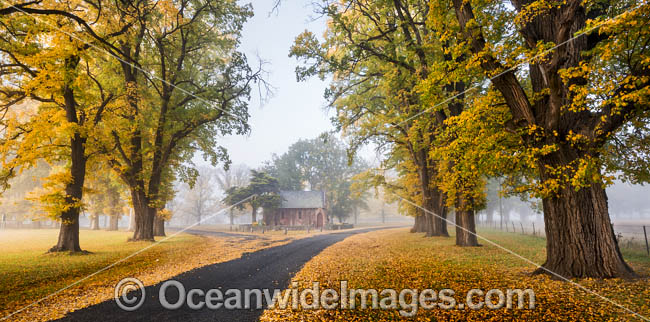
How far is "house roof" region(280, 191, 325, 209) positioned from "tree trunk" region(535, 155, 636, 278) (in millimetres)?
40407

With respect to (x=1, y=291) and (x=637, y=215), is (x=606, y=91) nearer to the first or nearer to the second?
(x=1, y=291)

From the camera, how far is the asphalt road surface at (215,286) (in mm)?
5684

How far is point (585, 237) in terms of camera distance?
7.52m

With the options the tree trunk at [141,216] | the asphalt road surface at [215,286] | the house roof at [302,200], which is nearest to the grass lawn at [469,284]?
the asphalt road surface at [215,286]

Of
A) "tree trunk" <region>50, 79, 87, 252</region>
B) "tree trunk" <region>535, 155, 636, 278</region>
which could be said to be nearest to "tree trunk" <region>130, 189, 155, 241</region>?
"tree trunk" <region>50, 79, 87, 252</region>

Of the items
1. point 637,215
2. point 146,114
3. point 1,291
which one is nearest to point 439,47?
point 1,291

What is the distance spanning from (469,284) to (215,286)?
7149 millimetres

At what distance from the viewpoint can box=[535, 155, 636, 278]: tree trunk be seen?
292 inches

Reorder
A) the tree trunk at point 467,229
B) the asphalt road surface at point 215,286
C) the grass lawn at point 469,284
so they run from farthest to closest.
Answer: the tree trunk at point 467,229 < the asphalt road surface at point 215,286 < the grass lawn at point 469,284

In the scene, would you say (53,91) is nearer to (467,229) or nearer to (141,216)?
(141,216)

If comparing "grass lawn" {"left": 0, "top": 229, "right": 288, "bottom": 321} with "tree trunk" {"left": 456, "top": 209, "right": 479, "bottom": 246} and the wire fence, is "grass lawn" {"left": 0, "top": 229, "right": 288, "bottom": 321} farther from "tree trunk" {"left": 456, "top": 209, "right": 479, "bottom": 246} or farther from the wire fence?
the wire fence

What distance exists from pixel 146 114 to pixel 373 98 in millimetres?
16318

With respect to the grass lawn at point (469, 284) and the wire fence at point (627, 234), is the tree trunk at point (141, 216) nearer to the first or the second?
the grass lawn at point (469, 284)

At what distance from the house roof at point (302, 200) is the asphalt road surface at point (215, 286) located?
33.6 metres
